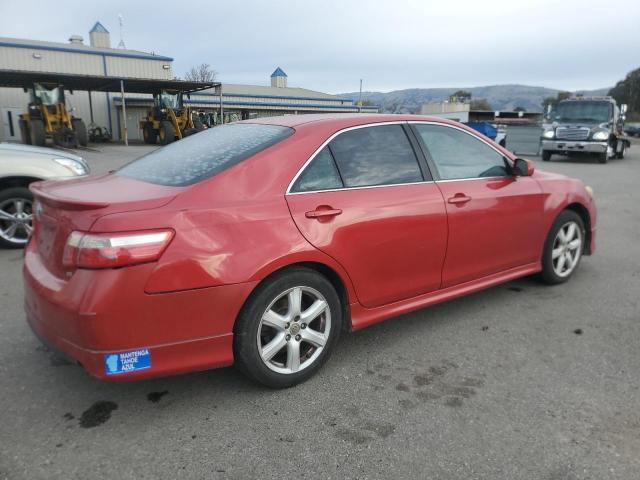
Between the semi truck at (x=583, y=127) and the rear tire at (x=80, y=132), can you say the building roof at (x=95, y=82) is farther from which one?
the semi truck at (x=583, y=127)

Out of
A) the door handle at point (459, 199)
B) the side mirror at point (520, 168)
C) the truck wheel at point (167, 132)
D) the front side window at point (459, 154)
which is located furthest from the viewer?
the truck wheel at point (167, 132)

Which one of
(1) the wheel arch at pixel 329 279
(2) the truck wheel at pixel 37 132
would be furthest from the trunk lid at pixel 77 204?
(2) the truck wheel at pixel 37 132

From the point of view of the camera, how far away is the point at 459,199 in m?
3.63

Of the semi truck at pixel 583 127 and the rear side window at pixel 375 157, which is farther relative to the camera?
the semi truck at pixel 583 127

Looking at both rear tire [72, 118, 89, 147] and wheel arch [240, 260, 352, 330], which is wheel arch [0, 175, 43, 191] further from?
rear tire [72, 118, 89, 147]

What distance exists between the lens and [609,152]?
1881 centimetres

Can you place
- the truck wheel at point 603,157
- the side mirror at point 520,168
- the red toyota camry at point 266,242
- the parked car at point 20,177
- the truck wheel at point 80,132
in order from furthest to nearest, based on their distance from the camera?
the truck wheel at point 80,132 < the truck wheel at point 603,157 < the parked car at point 20,177 < the side mirror at point 520,168 < the red toyota camry at point 266,242

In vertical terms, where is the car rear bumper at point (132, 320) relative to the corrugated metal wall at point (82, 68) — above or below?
below

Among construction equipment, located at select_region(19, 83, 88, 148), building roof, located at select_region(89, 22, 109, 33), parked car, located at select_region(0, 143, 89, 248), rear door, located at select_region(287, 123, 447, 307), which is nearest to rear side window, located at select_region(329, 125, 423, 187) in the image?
rear door, located at select_region(287, 123, 447, 307)

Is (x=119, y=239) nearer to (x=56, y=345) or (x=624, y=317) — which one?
(x=56, y=345)

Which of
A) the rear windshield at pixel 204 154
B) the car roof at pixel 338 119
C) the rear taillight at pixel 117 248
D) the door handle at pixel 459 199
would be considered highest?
the car roof at pixel 338 119

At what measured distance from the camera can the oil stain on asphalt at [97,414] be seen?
2.61 metres

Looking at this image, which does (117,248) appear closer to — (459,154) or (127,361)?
(127,361)

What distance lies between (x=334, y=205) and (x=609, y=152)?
1927cm
